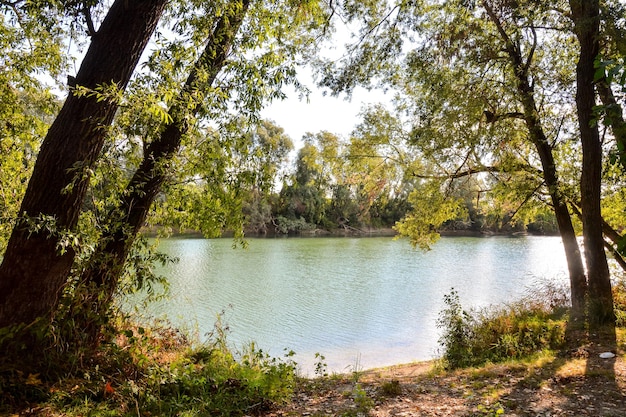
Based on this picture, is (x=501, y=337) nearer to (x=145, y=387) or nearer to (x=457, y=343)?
(x=457, y=343)

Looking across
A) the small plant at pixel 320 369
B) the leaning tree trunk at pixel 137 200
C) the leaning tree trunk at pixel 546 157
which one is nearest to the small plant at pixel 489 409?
the small plant at pixel 320 369

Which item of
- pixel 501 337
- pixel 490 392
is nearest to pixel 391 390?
pixel 490 392

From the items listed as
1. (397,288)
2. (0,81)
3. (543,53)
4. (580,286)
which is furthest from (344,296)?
(0,81)

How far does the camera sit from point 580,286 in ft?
25.8

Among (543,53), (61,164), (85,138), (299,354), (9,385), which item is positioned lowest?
(299,354)

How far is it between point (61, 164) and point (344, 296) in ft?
40.0

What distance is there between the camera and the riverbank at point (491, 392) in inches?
142

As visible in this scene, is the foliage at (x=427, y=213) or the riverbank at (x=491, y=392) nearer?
the riverbank at (x=491, y=392)

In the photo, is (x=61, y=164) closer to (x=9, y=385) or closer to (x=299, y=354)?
(x=9, y=385)

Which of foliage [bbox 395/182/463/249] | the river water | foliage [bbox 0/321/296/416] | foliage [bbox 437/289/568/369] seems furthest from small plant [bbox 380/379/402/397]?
foliage [bbox 395/182/463/249]

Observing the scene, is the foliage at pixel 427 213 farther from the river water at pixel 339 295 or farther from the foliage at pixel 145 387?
the foliage at pixel 145 387

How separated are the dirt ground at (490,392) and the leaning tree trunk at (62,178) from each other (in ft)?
7.22

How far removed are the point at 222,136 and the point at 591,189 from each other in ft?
20.5

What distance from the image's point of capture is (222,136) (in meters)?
4.01
